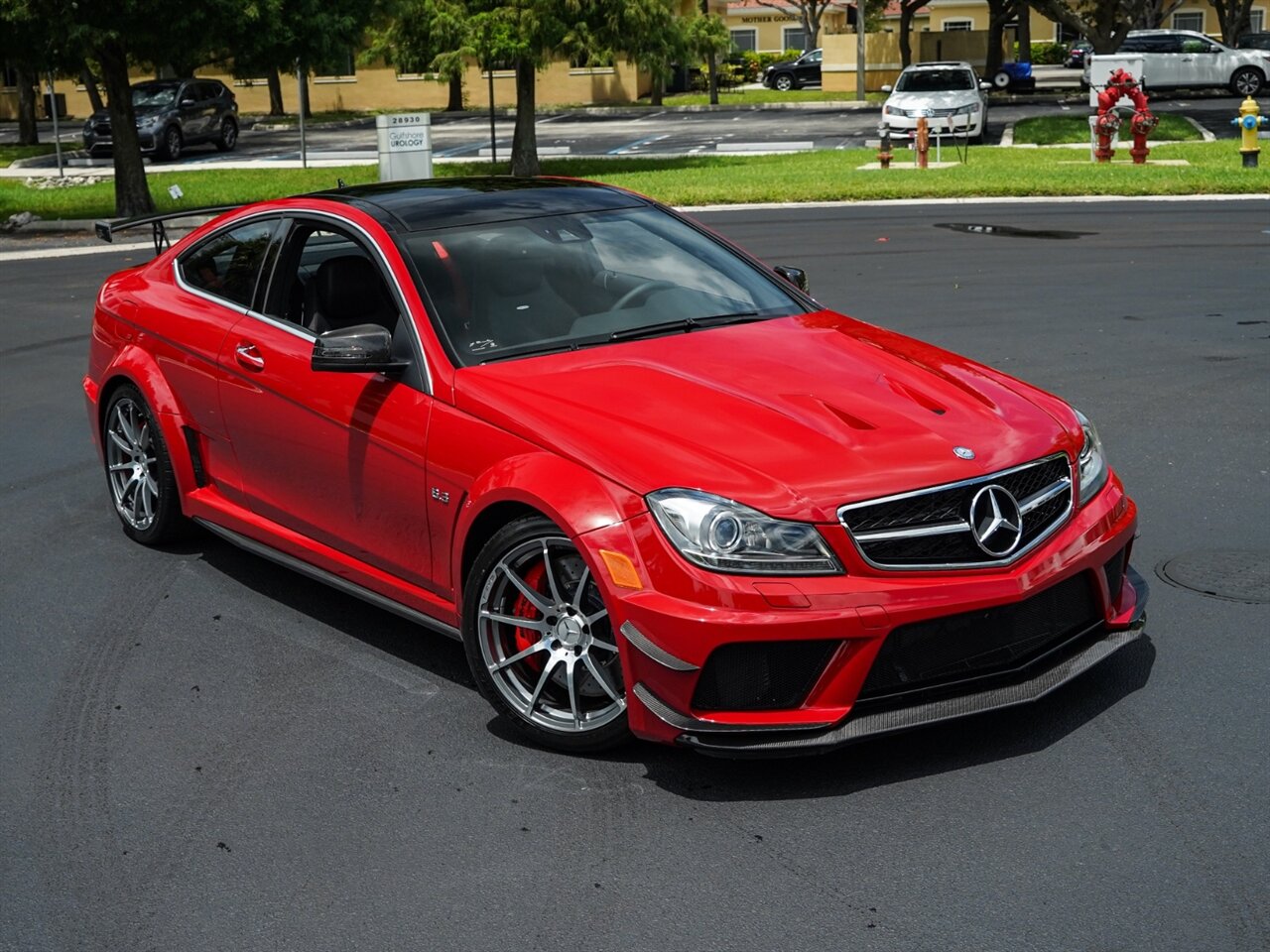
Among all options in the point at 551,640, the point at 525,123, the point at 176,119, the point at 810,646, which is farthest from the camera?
the point at 176,119

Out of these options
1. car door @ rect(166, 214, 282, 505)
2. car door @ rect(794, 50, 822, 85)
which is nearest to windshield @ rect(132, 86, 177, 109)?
car door @ rect(794, 50, 822, 85)

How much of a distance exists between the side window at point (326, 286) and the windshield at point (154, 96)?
36.7 meters

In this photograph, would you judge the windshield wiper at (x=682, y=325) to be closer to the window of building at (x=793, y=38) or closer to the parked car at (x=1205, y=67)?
the parked car at (x=1205, y=67)

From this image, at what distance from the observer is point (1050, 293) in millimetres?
13812

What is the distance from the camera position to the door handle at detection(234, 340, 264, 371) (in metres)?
6.38

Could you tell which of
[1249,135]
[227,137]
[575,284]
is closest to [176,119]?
[227,137]

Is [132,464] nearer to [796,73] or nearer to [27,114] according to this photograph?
[27,114]

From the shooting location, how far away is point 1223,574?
21.3 ft

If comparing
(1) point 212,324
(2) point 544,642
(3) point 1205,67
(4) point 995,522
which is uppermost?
(3) point 1205,67

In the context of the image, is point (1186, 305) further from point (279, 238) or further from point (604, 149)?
point (604, 149)

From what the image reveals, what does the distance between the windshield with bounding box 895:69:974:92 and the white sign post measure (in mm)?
14090

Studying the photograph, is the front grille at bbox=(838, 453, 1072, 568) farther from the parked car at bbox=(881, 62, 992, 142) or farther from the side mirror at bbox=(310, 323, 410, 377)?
the parked car at bbox=(881, 62, 992, 142)

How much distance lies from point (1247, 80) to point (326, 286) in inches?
1931

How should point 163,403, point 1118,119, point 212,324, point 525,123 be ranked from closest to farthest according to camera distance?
point 212,324, point 163,403, point 1118,119, point 525,123
